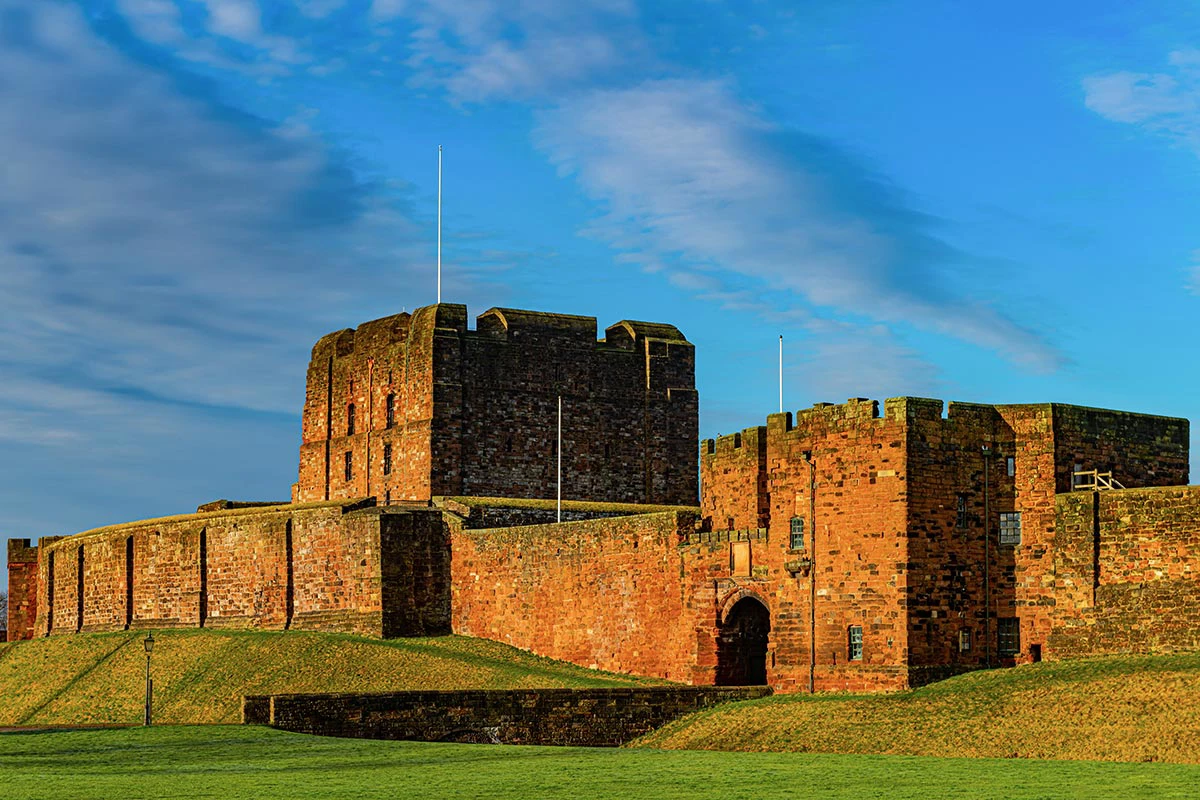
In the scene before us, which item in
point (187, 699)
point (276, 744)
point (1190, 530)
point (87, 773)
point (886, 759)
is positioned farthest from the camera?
point (187, 699)

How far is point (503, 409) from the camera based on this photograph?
66625 mm

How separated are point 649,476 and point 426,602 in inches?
540

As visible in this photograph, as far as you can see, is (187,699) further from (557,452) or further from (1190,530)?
(1190,530)

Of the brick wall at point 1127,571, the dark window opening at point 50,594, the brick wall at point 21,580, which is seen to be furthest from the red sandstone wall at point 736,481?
the brick wall at point 21,580

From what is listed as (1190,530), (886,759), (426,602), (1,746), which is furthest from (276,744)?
(426,602)

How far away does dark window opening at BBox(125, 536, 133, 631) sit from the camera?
70.2 meters

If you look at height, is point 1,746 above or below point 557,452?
below

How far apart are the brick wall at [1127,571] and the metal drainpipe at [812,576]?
18.2 feet

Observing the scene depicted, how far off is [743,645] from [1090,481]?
33.1ft

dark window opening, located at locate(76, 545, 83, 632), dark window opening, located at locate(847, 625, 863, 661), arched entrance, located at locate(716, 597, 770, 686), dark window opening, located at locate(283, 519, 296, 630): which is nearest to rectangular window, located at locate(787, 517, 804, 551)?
dark window opening, located at locate(847, 625, 863, 661)

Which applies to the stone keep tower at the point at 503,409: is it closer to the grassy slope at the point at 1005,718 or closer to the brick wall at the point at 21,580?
the brick wall at the point at 21,580

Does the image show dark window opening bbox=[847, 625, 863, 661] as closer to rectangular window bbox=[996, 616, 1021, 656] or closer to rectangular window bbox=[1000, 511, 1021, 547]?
rectangular window bbox=[996, 616, 1021, 656]

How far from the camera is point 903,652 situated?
41.4 meters

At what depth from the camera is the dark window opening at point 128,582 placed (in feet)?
230
